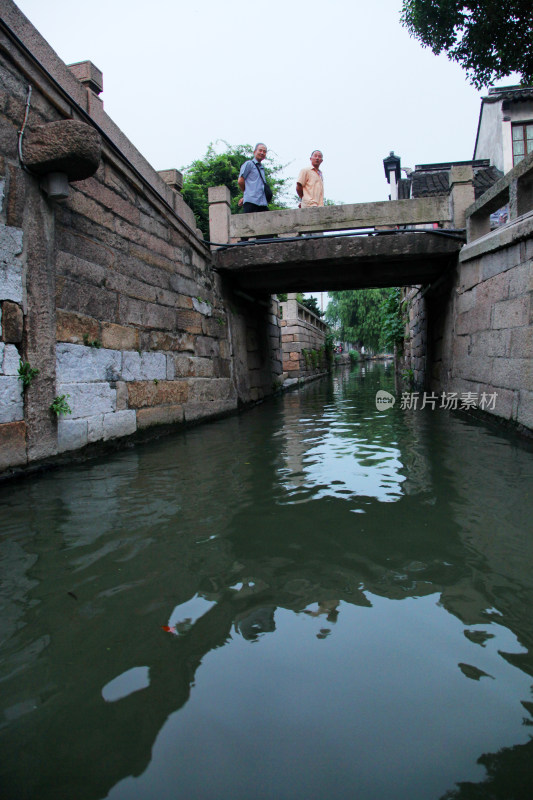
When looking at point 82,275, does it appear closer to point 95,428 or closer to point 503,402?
point 95,428

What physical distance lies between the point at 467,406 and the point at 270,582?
578cm

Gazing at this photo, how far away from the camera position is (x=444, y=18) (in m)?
10.1

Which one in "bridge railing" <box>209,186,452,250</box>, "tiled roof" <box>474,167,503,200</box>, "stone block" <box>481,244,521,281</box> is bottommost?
"stone block" <box>481,244,521,281</box>

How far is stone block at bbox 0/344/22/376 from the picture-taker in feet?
11.8

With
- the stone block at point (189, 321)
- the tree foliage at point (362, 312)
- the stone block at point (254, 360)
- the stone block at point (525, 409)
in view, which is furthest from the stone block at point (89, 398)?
the tree foliage at point (362, 312)

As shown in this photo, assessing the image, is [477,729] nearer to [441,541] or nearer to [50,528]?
[441,541]

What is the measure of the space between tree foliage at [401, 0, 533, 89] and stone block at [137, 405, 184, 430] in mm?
9252

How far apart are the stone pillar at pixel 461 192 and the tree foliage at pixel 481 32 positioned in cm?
449

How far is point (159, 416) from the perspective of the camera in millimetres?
5992

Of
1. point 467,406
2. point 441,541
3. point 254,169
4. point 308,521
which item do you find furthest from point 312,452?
point 254,169

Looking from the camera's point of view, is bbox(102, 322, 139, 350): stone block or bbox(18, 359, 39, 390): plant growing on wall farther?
bbox(102, 322, 139, 350): stone block

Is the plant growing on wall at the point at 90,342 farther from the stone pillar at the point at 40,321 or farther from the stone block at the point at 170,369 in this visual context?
the stone block at the point at 170,369

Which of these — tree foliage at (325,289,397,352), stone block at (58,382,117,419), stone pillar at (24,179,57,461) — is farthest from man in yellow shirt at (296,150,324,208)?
tree foliage at (325,289,397,352)

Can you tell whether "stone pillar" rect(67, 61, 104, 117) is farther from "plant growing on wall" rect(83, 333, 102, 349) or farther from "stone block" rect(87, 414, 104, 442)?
"stone block" rect(87, 414, 104, 442)
